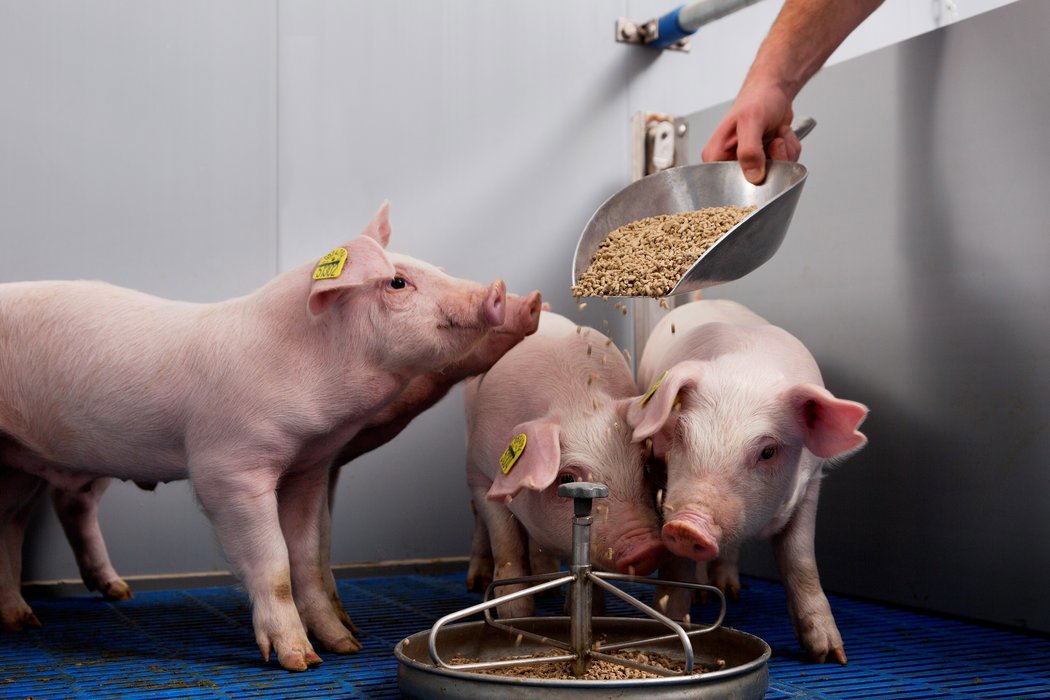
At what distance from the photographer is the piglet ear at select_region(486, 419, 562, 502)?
7.80ft

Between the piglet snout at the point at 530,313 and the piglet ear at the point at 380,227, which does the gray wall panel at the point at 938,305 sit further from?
the piglet ear at the point at 380,227

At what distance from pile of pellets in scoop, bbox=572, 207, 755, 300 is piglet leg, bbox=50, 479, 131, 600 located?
5.26 feet

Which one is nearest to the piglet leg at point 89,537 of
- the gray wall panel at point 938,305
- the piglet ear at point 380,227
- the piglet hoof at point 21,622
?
Answer: the piglet hoof at point 21,622

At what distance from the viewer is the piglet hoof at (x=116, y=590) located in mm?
3258

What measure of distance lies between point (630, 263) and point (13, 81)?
2.01 metres

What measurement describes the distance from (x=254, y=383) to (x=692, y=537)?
1036 millimetres

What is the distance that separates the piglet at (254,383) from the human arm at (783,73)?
0.92m

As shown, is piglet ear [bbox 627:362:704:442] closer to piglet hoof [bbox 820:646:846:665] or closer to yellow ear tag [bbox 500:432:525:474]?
yellow ear tag [bbox 500:432:525:474]

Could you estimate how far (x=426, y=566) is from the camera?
3836mm

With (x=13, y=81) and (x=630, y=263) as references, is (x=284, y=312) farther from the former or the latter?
(x=13, y=81)

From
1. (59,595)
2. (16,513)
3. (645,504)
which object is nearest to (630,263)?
(645,504)

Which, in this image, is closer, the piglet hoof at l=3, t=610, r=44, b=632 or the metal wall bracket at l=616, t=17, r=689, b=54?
the piglet hoof at l=3, t=610, r=44, b=632

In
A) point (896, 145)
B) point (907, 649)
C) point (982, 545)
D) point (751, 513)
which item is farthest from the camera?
point (896, 145)

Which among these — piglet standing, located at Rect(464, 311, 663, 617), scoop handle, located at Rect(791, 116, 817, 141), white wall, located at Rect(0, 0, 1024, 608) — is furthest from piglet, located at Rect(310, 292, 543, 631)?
scoop handle, located at Rect(791, 116, 817, 141)
